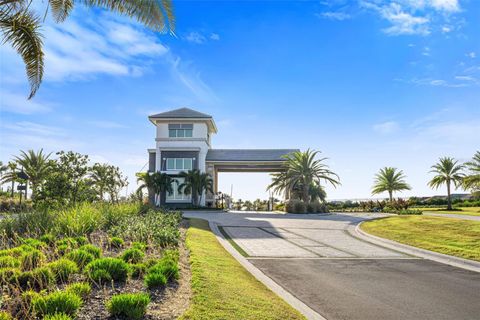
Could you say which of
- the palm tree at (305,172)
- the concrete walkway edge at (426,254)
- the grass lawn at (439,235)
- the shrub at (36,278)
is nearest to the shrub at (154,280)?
the shrub at (36,278)

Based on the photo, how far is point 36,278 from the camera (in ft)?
20.2

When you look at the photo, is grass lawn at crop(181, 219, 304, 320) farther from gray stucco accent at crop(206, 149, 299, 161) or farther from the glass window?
gray stucco accent at crop(206, 149, 299, 161)

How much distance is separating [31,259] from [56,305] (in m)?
2.87

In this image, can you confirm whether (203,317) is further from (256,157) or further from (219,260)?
(256,157)

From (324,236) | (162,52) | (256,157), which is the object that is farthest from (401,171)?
(162,52)

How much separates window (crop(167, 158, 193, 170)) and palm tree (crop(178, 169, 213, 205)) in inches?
89.0

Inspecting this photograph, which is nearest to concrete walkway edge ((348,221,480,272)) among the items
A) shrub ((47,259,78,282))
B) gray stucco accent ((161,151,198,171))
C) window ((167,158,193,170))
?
shrub ((47,259,78,282))

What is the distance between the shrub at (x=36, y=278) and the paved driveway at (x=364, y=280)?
15.1ft

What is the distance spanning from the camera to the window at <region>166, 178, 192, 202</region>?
42812mm

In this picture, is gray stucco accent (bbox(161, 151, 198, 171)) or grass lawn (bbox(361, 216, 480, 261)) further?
gray stucco accent (bbox(161, 151, 198, 171))

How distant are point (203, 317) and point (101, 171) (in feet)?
133

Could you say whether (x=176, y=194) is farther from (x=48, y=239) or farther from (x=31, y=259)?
(x=31, y=259)

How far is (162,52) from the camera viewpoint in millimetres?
15031

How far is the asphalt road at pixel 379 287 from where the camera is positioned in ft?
21.7
